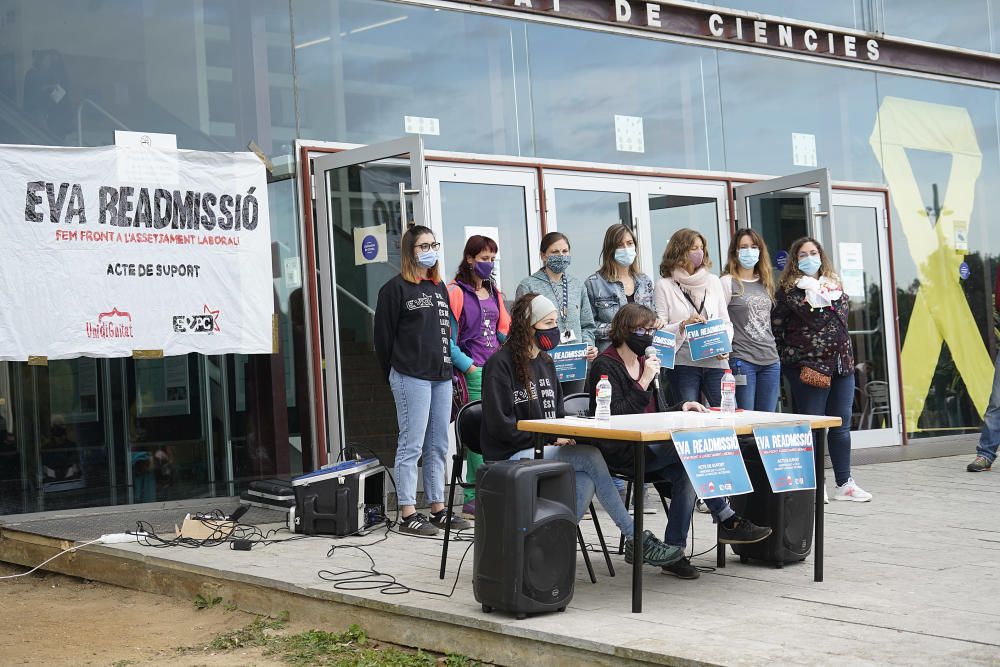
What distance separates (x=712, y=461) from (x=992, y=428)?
5.23m

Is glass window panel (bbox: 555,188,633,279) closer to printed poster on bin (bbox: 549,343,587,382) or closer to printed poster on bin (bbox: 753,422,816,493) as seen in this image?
printed poster on bin (bbox: 549,343,587,382)

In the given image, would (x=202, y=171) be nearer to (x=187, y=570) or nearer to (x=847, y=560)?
(x=187, y=570)

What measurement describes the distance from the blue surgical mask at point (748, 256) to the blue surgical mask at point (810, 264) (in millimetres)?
309

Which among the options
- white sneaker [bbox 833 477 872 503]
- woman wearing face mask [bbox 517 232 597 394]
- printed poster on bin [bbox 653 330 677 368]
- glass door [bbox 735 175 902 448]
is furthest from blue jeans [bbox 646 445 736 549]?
glass door [bbox 735 175 902 448]

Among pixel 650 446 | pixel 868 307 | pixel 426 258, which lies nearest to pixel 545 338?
pixel 650 446

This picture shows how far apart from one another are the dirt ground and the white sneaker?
397 centimetres

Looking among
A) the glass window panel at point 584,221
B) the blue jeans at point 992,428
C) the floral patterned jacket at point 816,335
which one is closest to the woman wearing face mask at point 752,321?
the floral patterned jacket at point 816,335

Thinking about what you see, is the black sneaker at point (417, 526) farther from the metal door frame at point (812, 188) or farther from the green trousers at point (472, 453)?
the metal door frame at point (812, 188)

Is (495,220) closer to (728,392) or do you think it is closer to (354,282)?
(354,282)

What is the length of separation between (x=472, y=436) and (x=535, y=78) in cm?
440

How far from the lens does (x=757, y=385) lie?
7.72 m

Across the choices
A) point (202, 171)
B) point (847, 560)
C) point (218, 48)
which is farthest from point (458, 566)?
point (218, 48)

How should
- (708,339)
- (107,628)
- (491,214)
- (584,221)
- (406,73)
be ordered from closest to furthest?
(107,628) → (708,339) → (406,73) → (491,214) → (584,221)

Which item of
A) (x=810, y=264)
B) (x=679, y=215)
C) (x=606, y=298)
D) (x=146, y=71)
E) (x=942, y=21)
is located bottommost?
(x=606, y=298)
